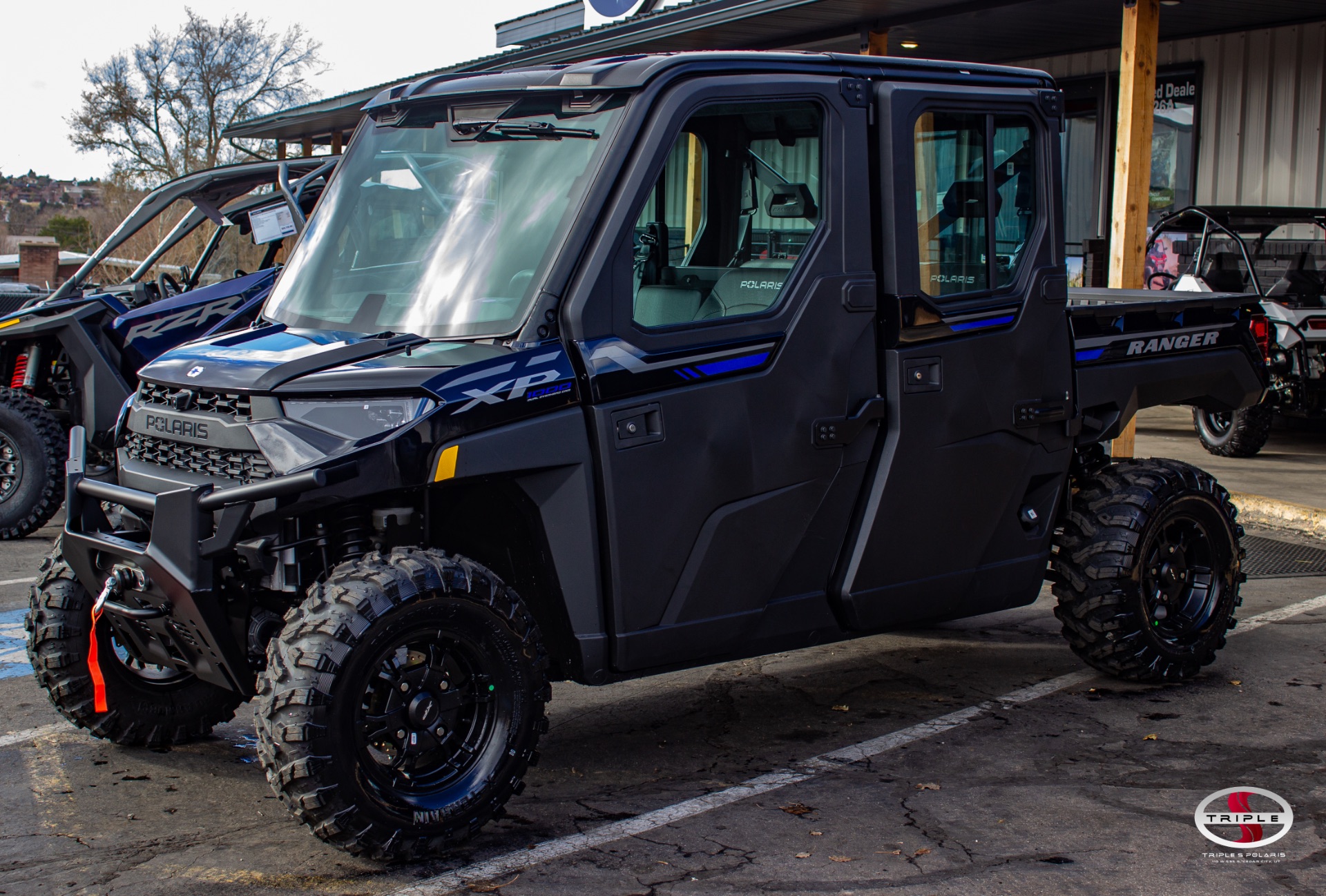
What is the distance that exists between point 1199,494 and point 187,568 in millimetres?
3965

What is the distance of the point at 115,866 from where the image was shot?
12.3 feet

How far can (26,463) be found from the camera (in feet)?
27.8

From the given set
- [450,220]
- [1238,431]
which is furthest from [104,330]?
[1238,431]

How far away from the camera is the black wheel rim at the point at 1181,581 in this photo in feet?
17.8

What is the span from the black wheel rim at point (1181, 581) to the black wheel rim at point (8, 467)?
6754 mm

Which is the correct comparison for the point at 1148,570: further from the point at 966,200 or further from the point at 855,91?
the point at 855,91

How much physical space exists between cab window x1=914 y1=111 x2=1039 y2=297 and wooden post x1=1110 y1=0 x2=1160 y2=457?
16.9 ft

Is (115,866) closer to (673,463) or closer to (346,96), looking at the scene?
(673,463)

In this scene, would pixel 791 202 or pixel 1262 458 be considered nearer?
pixel 791 202

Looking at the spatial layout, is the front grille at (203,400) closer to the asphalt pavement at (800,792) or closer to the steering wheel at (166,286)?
the asphalt pavement at (800,792)

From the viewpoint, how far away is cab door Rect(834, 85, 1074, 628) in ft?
15.0

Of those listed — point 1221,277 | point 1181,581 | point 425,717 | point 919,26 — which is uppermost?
point 919,26

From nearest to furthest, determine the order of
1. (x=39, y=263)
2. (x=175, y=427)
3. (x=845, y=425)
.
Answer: (x=175, y=427), (x=845, y=425), (x=39, y=263)

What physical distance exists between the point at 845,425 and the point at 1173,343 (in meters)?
1.99
